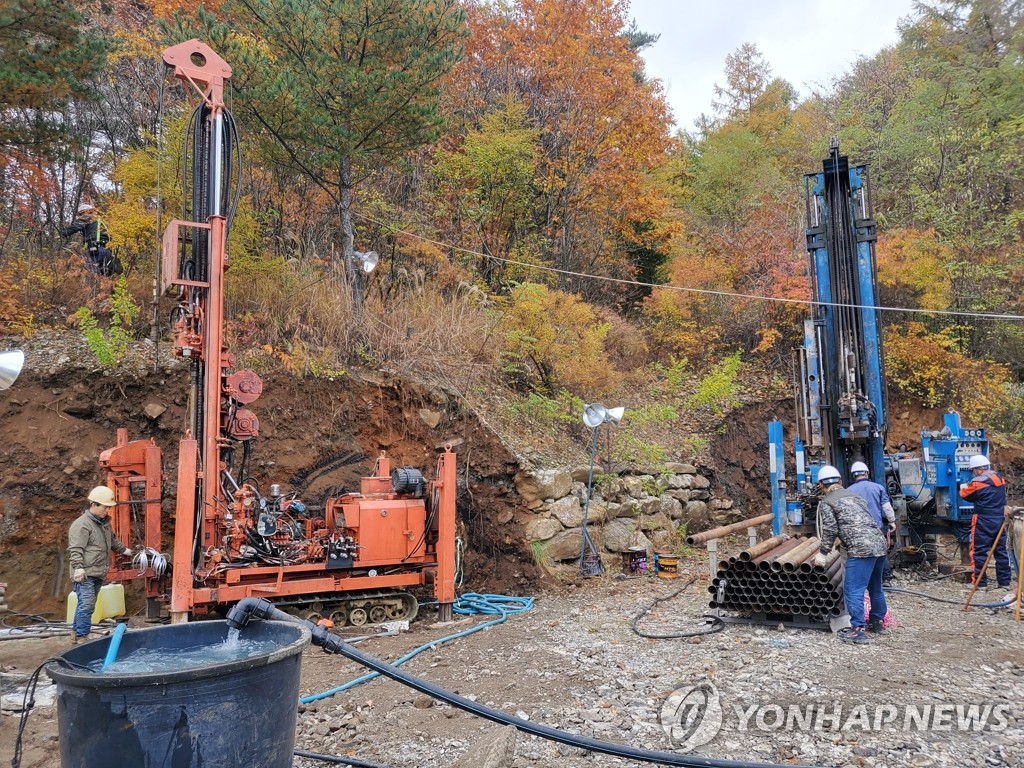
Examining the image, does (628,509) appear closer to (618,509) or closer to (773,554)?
(618,509)

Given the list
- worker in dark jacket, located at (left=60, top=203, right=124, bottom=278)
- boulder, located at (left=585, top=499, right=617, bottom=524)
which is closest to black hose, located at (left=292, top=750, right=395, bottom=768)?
boulder, located at (left=585, top=499, right=617, bottom=524)

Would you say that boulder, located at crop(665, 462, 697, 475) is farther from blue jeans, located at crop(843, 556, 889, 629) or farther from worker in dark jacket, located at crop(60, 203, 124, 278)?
worker in dark jacket, located at crop(60, 203, 124, 278)

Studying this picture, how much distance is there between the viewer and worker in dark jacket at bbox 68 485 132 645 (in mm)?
7262

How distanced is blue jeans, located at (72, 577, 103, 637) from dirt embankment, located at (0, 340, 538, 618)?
2.37 metres

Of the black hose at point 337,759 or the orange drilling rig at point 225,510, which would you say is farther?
the orange drilling rig at point 225,510

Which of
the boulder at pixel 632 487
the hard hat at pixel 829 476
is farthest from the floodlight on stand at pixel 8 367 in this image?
the boulder at pixel 632 487

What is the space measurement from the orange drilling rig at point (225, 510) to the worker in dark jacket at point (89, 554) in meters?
0.37

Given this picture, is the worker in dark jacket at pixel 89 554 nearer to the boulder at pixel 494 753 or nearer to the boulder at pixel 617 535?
the boulder at pixel 494 753

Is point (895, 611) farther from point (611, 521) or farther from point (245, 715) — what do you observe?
point (245, 715)

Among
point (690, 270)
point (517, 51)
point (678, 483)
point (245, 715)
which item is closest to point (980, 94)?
point (690, 270)

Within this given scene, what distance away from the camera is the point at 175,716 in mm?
2777

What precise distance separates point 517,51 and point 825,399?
13.9 metres

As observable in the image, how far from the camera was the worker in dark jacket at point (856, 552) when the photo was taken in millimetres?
7035

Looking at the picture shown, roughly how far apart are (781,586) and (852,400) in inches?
152
